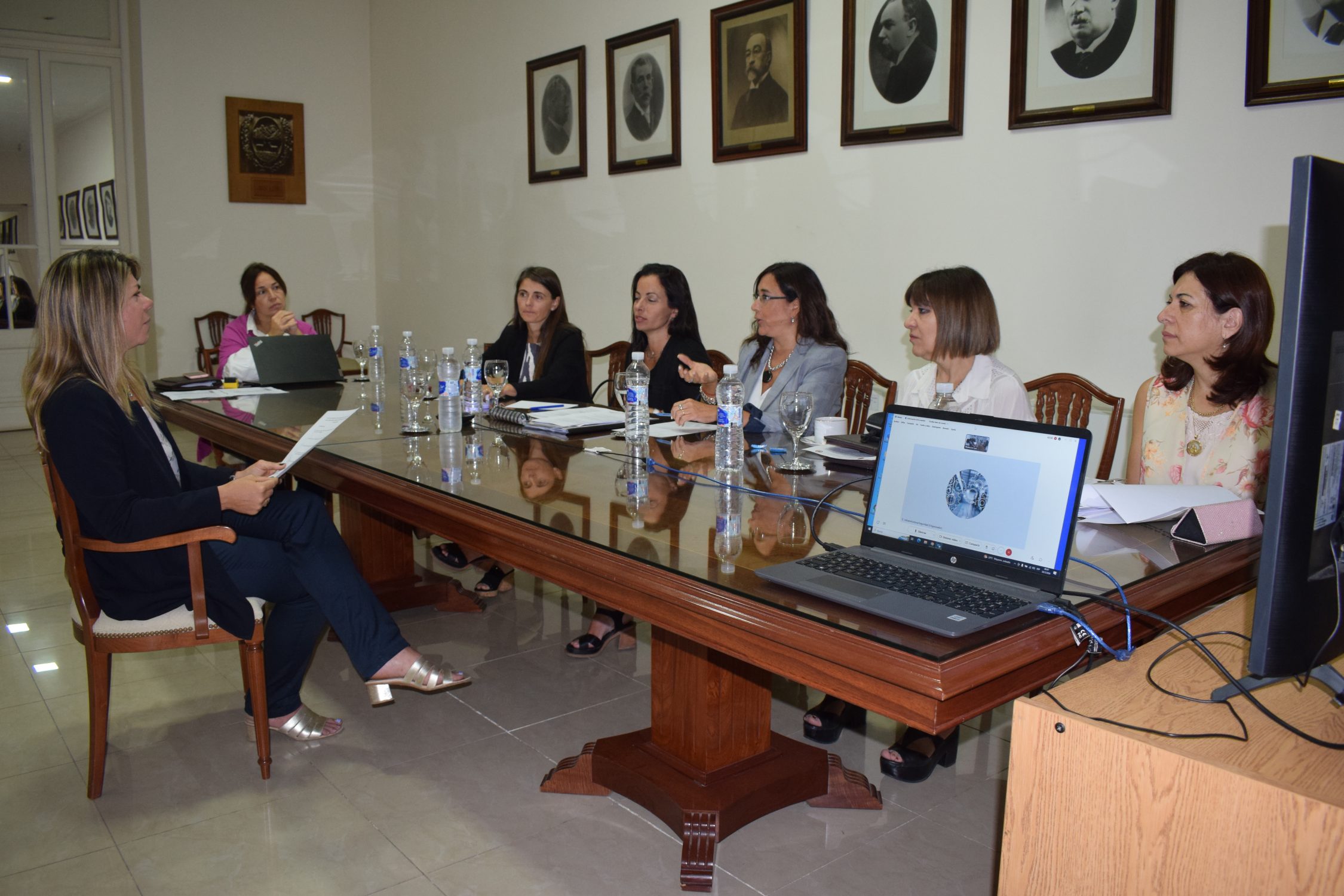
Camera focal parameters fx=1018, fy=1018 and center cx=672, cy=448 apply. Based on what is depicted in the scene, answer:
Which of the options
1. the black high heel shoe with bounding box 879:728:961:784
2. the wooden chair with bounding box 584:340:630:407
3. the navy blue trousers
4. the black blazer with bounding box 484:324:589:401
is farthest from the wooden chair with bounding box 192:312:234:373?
the black high heel shoe with bounding box 879:728:961:784

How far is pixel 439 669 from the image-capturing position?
239 cm

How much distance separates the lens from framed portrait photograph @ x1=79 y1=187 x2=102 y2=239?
7137 millimetres

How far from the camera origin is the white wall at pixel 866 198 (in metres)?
3.13

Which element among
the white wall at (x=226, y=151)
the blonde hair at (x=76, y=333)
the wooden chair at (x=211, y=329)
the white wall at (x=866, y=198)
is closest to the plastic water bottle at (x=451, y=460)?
the blonde hair at (x=76, y=333)

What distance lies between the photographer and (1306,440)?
1.07 m

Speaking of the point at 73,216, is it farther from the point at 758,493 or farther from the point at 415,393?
the point at 758,493

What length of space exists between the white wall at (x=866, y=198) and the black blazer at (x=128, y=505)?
275 centimetres

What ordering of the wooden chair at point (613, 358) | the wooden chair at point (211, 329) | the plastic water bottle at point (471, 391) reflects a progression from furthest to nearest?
the wooden chair at point (211, 329), the wooden chair at point (613, 358), the plastic water bottle at point (471, 391)

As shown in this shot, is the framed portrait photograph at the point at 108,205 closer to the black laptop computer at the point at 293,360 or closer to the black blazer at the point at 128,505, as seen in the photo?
the black laptop computer at the point at 293,360

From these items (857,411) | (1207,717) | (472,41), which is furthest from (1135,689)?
(472,41)

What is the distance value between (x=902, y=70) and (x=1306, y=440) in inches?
126

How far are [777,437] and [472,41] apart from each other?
4577mm

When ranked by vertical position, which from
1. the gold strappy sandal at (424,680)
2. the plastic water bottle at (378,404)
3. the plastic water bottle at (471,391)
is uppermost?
the plastic water bottle at (471,391)

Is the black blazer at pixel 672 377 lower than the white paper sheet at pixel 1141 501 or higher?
higher
